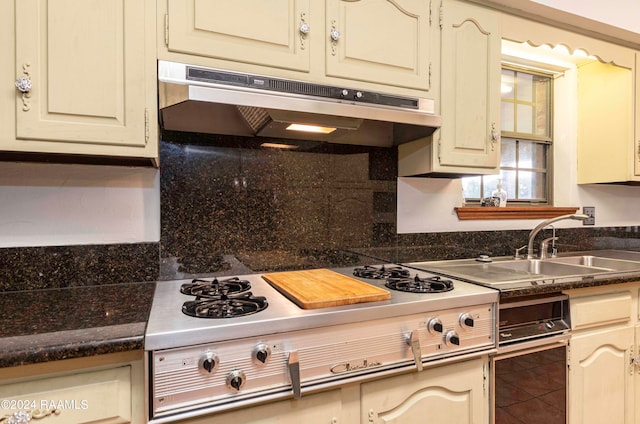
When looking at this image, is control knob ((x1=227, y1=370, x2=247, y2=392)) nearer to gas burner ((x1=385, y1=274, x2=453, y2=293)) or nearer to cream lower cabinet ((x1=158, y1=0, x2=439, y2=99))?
gas burner ((x1=385, y1=274, x2=453, y2=293))

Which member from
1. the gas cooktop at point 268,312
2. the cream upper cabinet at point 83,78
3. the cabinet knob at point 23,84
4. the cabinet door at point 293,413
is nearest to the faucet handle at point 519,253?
the gas cooktop at point 268,312

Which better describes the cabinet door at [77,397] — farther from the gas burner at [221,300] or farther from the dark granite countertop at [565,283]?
the dark granite countertop at [565,283]

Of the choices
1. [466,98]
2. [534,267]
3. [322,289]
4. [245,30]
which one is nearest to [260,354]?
[322,289]

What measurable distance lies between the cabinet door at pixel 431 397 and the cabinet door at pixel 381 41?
1.09 m

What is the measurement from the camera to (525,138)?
231 centimetres

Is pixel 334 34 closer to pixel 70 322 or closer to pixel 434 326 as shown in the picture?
pixel 434 326

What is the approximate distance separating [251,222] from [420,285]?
0.73 metres

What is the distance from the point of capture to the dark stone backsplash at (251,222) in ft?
4.29

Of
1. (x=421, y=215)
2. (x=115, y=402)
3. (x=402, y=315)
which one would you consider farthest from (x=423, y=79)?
(x=115, y=402)

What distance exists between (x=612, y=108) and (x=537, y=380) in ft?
5.95

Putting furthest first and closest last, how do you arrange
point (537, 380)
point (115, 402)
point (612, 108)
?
point (612, 108)
point (537, 380)
point (115, 402)

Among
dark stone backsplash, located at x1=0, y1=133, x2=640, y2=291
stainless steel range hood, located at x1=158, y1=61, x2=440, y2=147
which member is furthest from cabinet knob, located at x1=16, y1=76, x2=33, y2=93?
dark stone backsplash, located at x1=0, y1=133, x2=640, y2=291

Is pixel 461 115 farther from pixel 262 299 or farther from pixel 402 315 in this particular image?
pixel 262 299

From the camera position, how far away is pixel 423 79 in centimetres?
150
